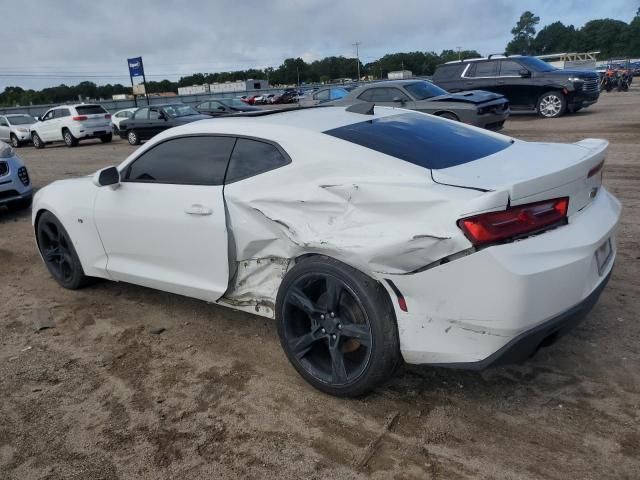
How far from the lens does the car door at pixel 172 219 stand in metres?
3.47

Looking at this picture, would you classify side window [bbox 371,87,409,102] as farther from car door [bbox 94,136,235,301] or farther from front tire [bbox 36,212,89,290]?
car door [bbox 94,136,235,301]

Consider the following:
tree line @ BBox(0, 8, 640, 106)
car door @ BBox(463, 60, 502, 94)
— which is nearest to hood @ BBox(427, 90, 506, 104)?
car door @ BBox(463, 60, 502, 94)

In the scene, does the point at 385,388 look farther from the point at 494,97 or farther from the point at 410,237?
the point at 494,97

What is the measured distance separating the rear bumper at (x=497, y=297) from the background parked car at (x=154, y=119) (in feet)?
53.3

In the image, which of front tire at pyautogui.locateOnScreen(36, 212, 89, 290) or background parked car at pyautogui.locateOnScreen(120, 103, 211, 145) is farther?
background parked car at pyautogui.locateOnScreen(120, 103, 211, 145)

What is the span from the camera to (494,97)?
42.6 feet

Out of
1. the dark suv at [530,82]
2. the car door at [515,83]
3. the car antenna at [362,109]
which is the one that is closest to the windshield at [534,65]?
the dark suv at [530,82]

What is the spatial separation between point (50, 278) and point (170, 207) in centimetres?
244

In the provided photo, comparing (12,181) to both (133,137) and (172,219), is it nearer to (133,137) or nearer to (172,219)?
(172,219)

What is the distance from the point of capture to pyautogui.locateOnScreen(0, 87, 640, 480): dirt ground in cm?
251

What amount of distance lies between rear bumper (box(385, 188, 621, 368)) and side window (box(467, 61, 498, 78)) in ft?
51.2

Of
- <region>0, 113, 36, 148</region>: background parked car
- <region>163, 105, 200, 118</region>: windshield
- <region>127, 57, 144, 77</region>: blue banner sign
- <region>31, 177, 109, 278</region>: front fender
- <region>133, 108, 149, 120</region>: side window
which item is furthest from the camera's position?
<region>127, 57, 144, 77</region>: blue banner sign

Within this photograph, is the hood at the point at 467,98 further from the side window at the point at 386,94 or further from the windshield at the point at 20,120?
the windshield at the point at 20,120

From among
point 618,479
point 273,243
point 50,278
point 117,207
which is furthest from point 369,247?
point 50,278
